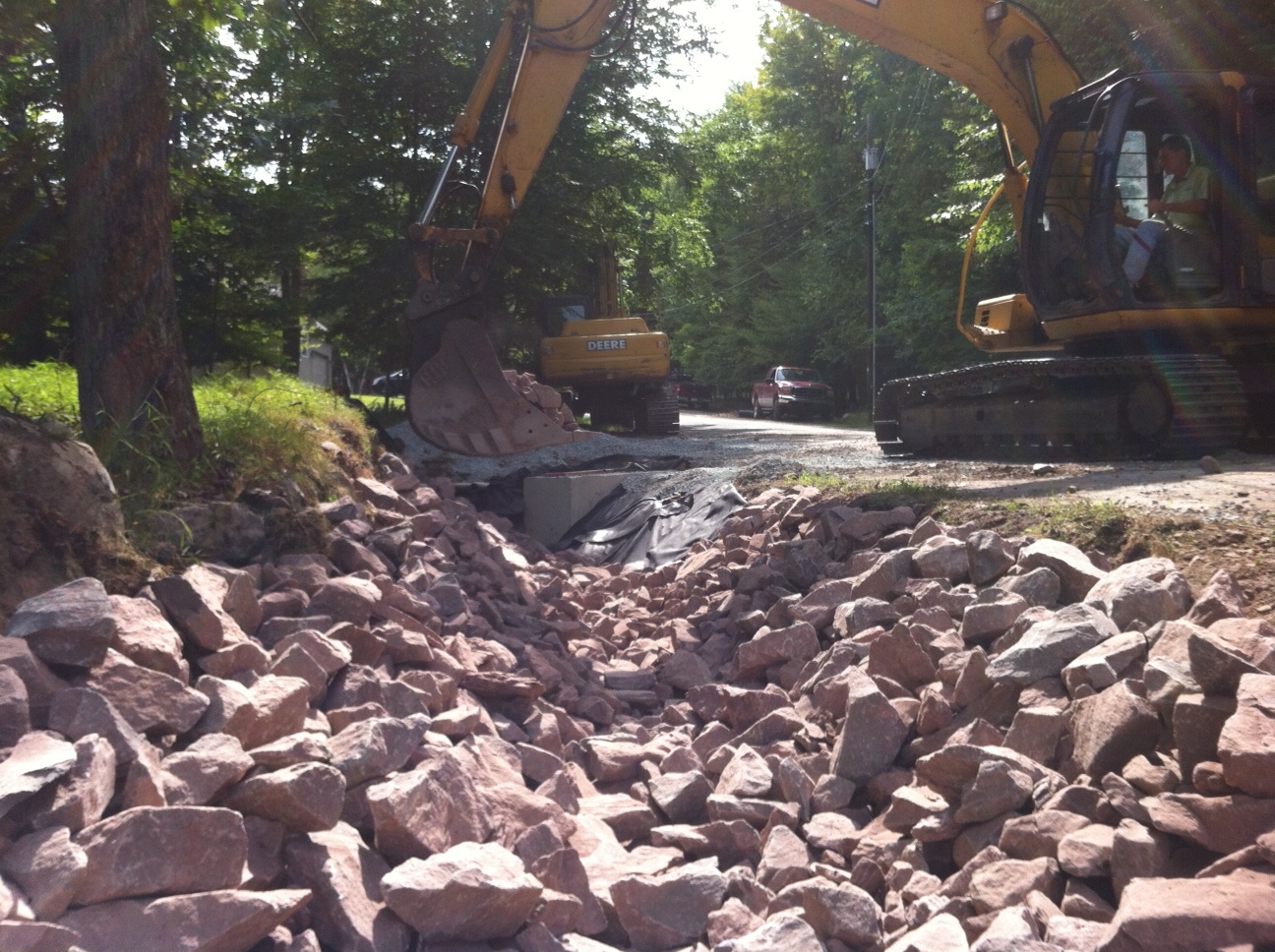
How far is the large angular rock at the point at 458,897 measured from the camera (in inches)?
117

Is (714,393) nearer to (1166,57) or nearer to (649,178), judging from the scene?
(649,178)

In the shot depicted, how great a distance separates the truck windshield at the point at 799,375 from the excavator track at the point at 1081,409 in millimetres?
23041

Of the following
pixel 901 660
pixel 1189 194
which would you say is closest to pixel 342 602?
pixel 901 660

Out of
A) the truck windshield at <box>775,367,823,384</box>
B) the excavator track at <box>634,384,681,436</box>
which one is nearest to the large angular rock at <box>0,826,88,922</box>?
the excavator track at <box>634,384,681,436</box>

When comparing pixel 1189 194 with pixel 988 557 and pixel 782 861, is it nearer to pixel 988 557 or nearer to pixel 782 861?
pixel 988 557

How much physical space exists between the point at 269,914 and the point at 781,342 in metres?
38.3

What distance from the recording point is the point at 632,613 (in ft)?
24.5

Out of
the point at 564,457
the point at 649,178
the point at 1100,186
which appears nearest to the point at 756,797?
the point at 1100,186

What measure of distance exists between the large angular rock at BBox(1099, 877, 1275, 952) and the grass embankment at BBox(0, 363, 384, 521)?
4.05 metres

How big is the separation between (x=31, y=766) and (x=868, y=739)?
112 inches

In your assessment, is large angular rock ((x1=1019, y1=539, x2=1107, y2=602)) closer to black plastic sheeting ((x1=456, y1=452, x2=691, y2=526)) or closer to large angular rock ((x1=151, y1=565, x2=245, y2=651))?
large angular rock ((x1=151, y1=565, x2=245, y2=651))

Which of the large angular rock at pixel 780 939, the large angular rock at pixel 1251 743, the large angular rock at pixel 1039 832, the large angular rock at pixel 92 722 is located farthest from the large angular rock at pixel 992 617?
the large angular rock at pixel 92 722

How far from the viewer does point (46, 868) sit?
8.55 feet

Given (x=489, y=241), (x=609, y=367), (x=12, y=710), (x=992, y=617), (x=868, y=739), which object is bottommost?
(x=868, y=739)
